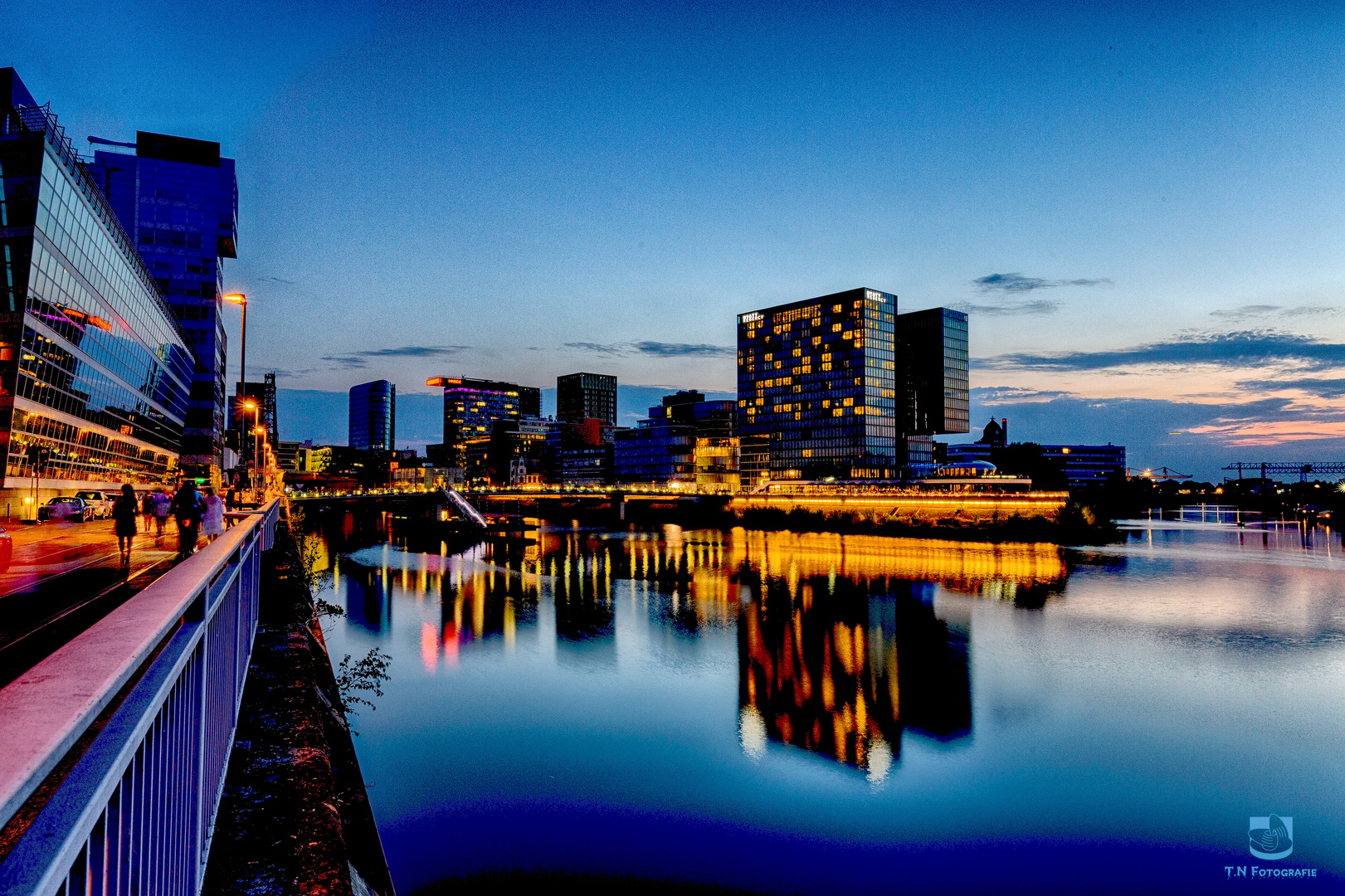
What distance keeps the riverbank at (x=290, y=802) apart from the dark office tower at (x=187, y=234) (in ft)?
414

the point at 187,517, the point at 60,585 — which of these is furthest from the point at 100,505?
the point at 60,585

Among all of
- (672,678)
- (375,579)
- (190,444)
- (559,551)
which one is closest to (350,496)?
(190,444)

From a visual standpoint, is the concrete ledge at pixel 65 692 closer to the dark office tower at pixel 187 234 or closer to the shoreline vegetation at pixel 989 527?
the shoreline vegetation at pixel 989 527

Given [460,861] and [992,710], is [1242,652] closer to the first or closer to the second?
[992,710]

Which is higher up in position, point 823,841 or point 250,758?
point 250,758

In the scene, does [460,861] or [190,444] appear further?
[190,444]

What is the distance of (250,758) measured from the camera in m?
8.28

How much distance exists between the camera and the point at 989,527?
9725 cm

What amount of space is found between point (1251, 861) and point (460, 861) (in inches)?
717

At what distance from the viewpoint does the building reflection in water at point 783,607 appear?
27203 mm

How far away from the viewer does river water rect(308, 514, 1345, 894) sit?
17562 millimetres

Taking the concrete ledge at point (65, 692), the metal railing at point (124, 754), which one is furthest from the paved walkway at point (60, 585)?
the concrete ledge at point (65, 692)

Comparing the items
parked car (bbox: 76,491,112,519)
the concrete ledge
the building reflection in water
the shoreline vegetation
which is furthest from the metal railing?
the shoreline vegetation

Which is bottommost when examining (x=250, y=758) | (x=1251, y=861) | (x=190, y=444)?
(x=1251, y=861)
